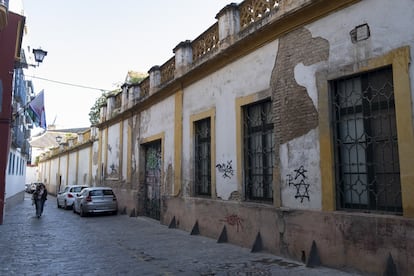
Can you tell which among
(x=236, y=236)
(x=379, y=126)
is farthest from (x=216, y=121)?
(x=379, y=126)

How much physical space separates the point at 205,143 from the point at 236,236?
3.26m

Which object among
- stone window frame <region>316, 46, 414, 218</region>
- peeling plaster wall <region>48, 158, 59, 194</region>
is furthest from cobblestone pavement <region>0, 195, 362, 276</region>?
peeling plaster wall <region>48, 158, 59, 194</region>

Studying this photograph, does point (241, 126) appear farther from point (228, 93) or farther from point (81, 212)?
point (81, 212)

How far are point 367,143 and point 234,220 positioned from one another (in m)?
4.05

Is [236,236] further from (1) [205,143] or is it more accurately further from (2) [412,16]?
(2) [412,16]

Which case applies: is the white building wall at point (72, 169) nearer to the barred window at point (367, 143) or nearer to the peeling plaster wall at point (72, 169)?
the peeling plaster wall at point (72, 169)

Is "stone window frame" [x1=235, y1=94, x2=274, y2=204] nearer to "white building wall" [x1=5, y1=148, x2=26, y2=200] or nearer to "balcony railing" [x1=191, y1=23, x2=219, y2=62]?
Result: "balcony railing" [x1=191, y1=23, x2=219, y2=62]

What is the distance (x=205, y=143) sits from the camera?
37.4 ft

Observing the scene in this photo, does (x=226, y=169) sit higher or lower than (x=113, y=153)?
lower

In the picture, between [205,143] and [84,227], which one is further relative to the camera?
[84,227]

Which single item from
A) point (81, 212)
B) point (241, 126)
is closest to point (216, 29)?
point (241, 126)

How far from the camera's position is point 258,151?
9.05 m

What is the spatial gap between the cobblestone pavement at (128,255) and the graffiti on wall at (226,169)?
5.82 feet

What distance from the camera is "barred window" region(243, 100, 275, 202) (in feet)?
28.5
